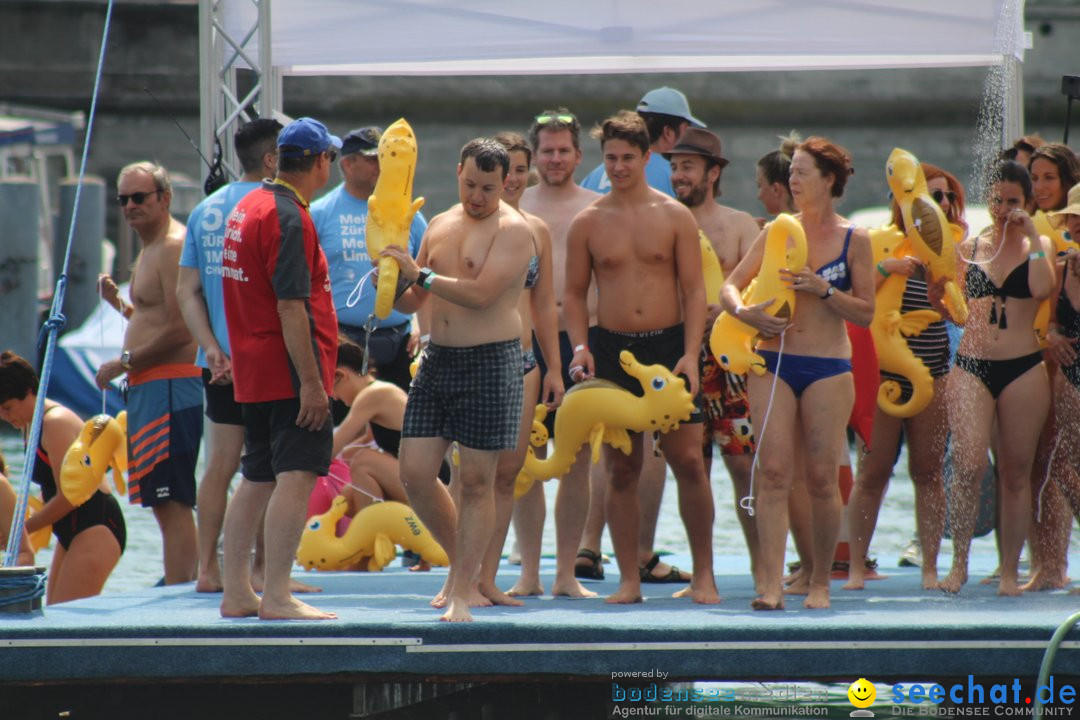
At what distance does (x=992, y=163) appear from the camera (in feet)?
24.4

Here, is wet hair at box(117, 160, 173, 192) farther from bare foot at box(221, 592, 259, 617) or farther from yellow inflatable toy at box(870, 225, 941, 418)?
yellow inflatable toy at box(870, 225, 941, 418)

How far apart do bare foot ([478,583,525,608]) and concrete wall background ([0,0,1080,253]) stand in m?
20.6

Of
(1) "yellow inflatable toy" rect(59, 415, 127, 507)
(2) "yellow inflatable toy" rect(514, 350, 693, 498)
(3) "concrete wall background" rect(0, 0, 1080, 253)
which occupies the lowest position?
(1) "yellow inflatable toy" rect(59, 415, 127, 507)

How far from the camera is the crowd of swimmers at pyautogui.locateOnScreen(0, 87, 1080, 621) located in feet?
20.0

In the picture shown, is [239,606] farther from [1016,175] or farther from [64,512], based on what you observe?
[1016,175]

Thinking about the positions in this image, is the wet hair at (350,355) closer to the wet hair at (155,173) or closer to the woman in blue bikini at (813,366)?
the wet hair at (155,173)

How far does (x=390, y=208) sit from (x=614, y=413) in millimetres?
1404

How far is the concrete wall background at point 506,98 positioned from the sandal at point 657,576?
63.5 ft

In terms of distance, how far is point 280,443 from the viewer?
19.7 feet

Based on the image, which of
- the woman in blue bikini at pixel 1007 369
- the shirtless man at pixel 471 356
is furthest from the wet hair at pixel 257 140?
the woman in blue bikini at pixel 1007 369

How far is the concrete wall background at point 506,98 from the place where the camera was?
90.3ft

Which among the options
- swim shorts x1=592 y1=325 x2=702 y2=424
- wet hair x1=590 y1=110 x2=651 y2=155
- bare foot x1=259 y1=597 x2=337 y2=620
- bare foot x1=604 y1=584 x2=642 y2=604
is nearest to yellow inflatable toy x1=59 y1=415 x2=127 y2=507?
bare foot x1=259 y1=597 x2=337 y2=620

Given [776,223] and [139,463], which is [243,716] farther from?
[776,223]

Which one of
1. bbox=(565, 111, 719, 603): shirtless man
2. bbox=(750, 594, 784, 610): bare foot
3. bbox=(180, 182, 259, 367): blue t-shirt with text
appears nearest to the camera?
bbox=(750, 594, 784, 610): bare foot
